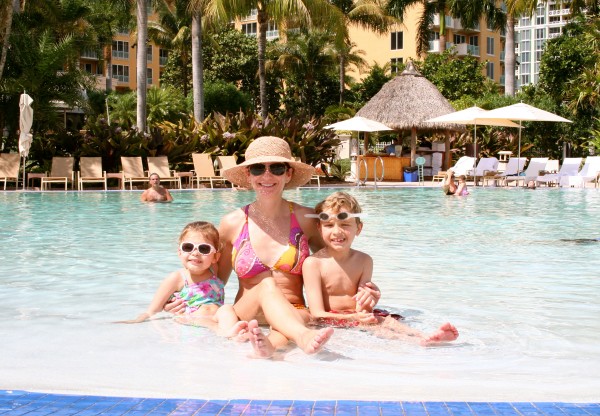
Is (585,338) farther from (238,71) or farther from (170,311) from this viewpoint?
(238,71)

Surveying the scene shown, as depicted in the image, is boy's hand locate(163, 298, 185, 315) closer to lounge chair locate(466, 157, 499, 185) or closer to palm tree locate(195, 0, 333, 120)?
lounge chair locate(466, 157, 499, 185)

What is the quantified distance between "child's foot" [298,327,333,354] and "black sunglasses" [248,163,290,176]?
0.97 metres

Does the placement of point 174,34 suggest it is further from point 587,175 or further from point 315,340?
point 315,340

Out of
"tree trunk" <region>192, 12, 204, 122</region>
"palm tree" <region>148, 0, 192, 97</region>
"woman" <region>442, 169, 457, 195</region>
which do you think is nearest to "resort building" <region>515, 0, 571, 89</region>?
"palm tree" <region>148, 0, 192, 97</region>

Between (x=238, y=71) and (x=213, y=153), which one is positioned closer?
(x=213, y=153)

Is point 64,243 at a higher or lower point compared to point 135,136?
lower

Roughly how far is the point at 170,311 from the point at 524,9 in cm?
3199

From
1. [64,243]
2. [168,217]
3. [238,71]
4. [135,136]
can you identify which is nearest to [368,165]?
[135,136]

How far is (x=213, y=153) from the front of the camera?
24.6 metres

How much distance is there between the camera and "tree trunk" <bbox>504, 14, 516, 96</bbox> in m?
36.9

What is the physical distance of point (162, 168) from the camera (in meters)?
22.9

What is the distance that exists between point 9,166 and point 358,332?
18.2m

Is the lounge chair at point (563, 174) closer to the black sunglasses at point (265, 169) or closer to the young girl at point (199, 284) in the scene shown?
the young girl at point (199, 284)

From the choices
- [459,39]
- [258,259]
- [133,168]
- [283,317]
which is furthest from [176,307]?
[459,39]
